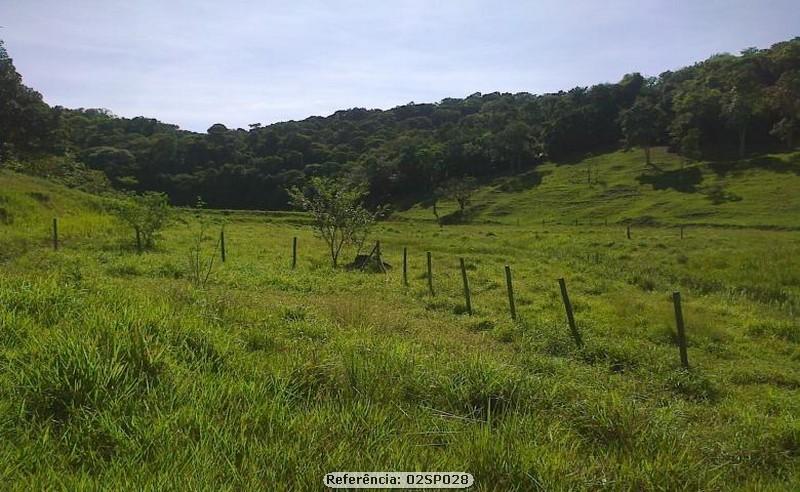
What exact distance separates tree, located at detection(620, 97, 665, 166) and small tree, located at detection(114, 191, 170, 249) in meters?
76.1

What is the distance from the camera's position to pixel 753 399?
8.99 m

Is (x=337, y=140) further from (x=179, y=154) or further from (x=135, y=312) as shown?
(x=135, y=312)

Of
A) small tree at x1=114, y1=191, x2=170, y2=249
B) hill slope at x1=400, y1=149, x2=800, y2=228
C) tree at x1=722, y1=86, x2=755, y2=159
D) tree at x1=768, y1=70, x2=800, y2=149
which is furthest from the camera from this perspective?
tree at x1=722, y1=86, x2=755, y2=159

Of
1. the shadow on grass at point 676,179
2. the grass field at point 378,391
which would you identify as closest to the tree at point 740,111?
the shadow on grass at point 676,179

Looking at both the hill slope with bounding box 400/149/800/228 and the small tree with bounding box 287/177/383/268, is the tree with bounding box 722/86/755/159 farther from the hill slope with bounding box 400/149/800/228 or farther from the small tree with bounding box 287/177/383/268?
the small tree with bounding box 287/177/383/268

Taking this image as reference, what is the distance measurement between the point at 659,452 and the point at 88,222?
3133 cm

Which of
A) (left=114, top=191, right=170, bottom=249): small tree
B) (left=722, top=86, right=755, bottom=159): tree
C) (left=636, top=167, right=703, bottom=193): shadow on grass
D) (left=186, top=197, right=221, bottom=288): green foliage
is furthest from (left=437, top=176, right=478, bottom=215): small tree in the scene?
(left=114, top=191, right=170, bottom=249): small tree

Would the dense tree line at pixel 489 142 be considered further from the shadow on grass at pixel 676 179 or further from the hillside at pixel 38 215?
the hillside at pixel 38 215

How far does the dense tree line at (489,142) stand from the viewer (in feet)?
271

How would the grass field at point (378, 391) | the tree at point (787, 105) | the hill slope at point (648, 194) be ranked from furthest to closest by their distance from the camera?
the tree at point (787, 105)
the hill slope at point (648, 194)
the grass field at point (378, 391)

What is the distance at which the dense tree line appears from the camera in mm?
82500

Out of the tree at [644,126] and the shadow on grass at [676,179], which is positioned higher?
the tree at [644,126]

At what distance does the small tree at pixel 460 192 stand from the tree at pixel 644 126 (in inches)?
1107

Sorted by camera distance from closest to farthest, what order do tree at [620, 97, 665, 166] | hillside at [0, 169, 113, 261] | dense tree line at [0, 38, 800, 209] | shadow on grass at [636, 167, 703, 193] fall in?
hillside at [0, 169, 113, 261] → shadow on grass at [636, 167, 703, 193] → dense tree line at [0, 38, 800, 209] → tree at [620, 97, 665, 166]
